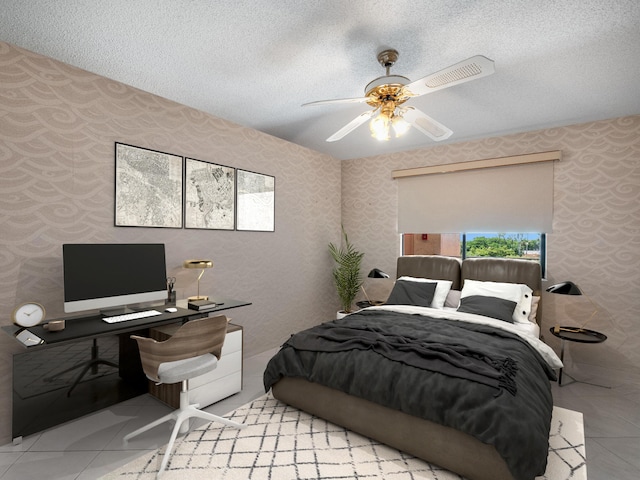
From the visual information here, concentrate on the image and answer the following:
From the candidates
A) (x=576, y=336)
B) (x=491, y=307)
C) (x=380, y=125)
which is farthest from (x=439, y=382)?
(x=576, y=336)

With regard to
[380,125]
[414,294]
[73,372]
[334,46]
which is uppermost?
[334,46]

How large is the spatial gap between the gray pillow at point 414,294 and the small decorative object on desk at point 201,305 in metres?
2.17

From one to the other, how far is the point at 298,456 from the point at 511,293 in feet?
8.93

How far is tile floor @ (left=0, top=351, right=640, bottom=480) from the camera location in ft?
6.53

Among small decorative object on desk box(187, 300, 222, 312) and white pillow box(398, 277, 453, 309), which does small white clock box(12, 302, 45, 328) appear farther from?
white pillow box(398, 277, 453, 309)

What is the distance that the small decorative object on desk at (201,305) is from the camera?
2.83m

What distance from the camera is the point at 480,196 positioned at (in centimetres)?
436

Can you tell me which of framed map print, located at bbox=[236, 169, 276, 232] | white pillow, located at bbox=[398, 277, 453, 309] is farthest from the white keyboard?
white pillow, located at bbox=[398, 277, 453, 309]

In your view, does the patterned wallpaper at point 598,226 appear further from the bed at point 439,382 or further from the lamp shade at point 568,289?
the bed at point 439,382

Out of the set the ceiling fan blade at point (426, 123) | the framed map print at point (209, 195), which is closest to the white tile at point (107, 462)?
the framed map print at point (209, 195)

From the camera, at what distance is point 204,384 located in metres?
2.70

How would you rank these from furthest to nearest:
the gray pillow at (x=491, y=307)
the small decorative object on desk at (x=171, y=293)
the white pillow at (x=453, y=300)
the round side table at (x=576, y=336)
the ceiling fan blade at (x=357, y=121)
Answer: the white pillow at (x=453, y=300), the gray pillow at (x=491, y=307), the round side table at (x=576, y=336), the small decorative object on desk at (x=171, y=293), the ceiling fan blade at (x=357, y=121)

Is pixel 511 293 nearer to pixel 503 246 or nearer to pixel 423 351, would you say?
pixel 503 246

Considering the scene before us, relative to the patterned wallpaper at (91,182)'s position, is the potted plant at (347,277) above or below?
below
